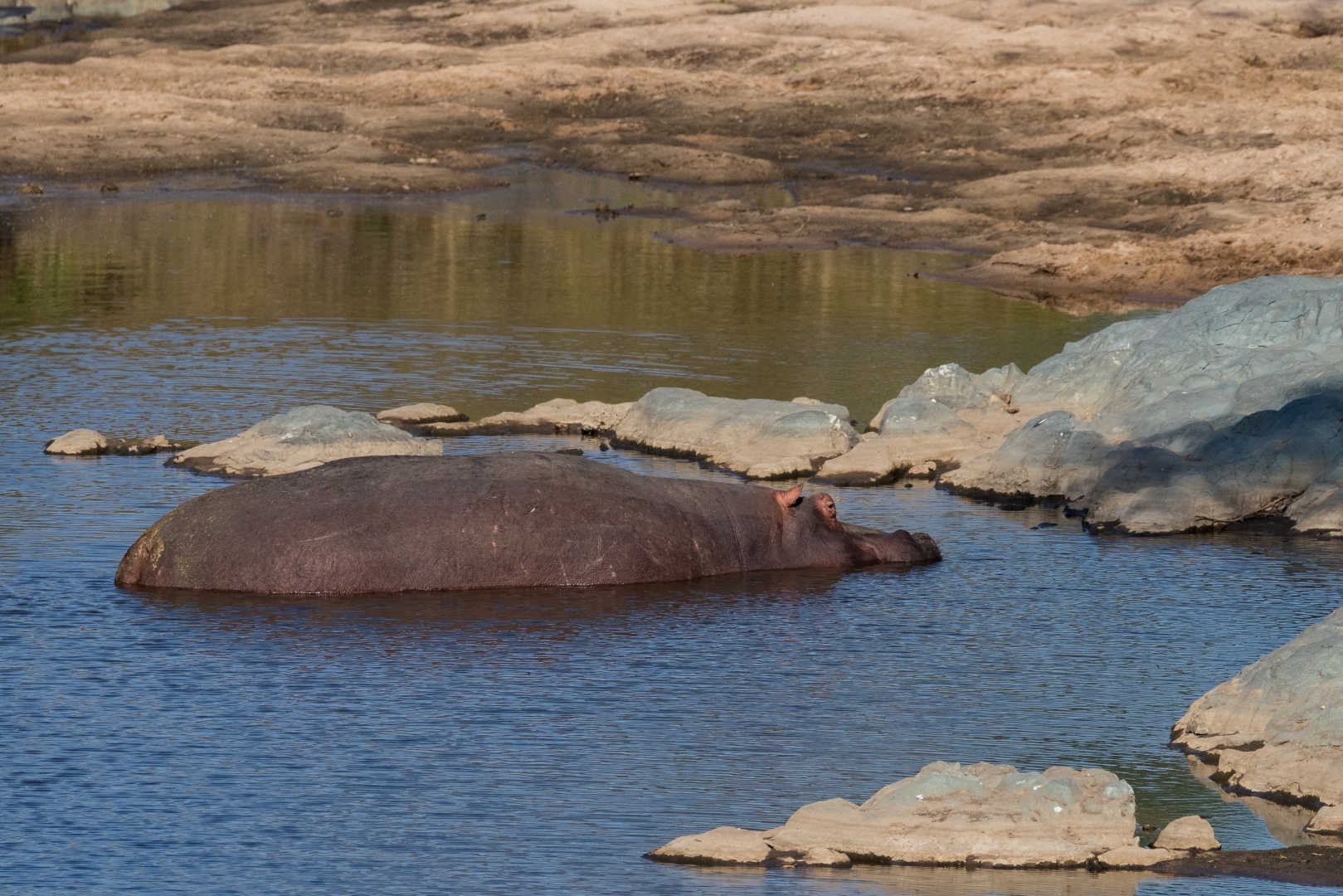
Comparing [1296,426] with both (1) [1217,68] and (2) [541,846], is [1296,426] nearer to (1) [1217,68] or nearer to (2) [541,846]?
(2) [541,846]

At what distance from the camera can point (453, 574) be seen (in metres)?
11.3

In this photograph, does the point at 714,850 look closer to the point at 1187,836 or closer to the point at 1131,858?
the point at 1131,858

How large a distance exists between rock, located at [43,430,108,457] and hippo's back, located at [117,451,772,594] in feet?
13.8

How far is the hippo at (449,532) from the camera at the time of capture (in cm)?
1114

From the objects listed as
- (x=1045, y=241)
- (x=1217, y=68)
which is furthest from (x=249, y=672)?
(x=1217, y=68)

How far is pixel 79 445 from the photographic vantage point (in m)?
15.4

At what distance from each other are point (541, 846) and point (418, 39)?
49923 millimetres

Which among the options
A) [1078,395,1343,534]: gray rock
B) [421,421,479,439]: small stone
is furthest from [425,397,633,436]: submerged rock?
[1078,395,1343,534]: gray rock

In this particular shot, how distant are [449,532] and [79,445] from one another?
17.3ft

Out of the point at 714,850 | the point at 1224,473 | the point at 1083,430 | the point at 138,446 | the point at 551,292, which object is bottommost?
the point at 138,446

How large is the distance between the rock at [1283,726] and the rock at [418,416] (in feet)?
29.9

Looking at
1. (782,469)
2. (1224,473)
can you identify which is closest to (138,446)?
(782,469)

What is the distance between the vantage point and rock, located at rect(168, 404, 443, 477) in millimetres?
14539

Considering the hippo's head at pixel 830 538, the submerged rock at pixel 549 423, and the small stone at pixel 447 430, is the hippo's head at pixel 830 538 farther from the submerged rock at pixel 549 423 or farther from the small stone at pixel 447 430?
the small stone at pixel 447 430
